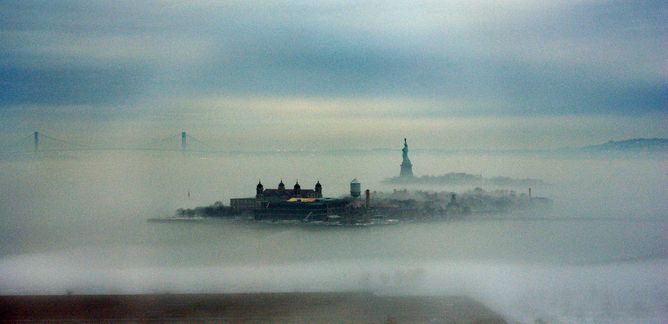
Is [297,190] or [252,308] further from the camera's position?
[297,190]

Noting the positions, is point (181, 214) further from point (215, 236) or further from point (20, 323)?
point (20, 323)

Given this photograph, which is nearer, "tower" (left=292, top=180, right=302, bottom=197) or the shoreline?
the shoreline

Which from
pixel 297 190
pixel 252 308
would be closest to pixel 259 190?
pixel 297 190

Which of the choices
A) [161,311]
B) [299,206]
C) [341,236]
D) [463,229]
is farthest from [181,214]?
[161,311]

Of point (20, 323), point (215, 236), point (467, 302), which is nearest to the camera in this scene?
point (20, 323)

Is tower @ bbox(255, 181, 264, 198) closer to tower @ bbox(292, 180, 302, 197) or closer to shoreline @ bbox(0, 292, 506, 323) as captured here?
tower @ bbox(292, 180, 302, 197)

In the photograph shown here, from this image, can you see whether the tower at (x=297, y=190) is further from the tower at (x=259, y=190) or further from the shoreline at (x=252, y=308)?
the shoreline at (x=252, y=308)

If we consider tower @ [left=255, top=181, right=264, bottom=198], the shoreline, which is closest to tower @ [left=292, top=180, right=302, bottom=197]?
tower @ [left=255, top=181, right=264, bottom=198]

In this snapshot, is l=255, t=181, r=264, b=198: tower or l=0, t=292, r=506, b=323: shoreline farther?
l=255, t=181, r=264, b=198: tower

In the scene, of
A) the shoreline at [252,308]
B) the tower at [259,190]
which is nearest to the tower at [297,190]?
the tower at [259,190]

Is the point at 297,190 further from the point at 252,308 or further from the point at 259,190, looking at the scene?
the point at 252,308

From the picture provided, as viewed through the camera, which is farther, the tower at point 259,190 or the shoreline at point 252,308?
the tower at point 259,190
